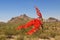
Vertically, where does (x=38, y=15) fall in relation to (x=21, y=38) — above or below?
above

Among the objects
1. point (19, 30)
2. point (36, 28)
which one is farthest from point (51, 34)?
point (19, 30)

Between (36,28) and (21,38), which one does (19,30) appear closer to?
(36,28)

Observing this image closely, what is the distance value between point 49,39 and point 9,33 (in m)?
6.08

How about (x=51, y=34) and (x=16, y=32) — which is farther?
(x=16, y=32)

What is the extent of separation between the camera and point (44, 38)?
20641mm

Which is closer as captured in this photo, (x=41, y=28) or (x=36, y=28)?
(x=36, y=28)

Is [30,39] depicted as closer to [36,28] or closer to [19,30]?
[36,28]

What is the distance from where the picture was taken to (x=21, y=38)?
1905 cm

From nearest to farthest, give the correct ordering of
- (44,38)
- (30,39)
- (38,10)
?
(30,39) → (44,38) → (38,10)

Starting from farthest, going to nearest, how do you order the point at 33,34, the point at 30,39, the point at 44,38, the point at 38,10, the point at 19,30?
the point at 19,30 < the point at 38,10 < the point at 33,34 < the point at 44,38 < the point at 30,39

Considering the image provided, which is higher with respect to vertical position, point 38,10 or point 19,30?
point 38,10

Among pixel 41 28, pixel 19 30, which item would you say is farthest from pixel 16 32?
pixel 41 28

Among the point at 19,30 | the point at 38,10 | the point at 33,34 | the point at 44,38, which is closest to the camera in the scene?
the point at 44,38

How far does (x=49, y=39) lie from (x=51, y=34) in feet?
10.0
